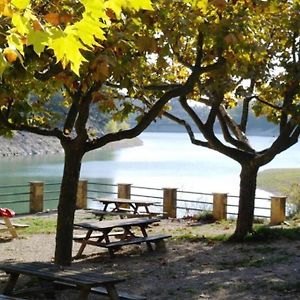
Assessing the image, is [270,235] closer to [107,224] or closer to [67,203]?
[107,224]

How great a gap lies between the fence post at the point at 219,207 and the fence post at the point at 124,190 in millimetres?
3528

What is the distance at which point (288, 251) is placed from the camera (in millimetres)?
11750

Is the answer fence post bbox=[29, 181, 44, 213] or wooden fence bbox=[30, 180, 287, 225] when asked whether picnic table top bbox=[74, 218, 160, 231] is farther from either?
fence post bbox=[29, 181, 44, 213]

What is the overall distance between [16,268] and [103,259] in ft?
14.3

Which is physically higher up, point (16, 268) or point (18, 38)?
point (18, 38)

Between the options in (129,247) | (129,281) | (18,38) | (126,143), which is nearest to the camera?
(18,38)

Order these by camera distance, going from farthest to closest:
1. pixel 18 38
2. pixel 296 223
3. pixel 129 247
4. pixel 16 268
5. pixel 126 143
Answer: pixel 126 143
pixel 296 223
pixel 129 247
pixel 16 268
pixel 18 38

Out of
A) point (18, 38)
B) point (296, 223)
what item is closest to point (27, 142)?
point (296, 223)

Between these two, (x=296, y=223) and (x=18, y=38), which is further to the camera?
(x=296, y=223)

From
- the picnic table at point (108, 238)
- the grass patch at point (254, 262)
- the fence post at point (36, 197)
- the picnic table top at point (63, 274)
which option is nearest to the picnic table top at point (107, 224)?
the picnic table at point (108, 238)

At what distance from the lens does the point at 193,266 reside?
34.8 ft

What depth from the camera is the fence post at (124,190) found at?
67.8 ft

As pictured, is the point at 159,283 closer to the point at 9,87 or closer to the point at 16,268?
the point at 16,268

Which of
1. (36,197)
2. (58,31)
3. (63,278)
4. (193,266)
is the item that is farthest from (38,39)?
(36,197)
